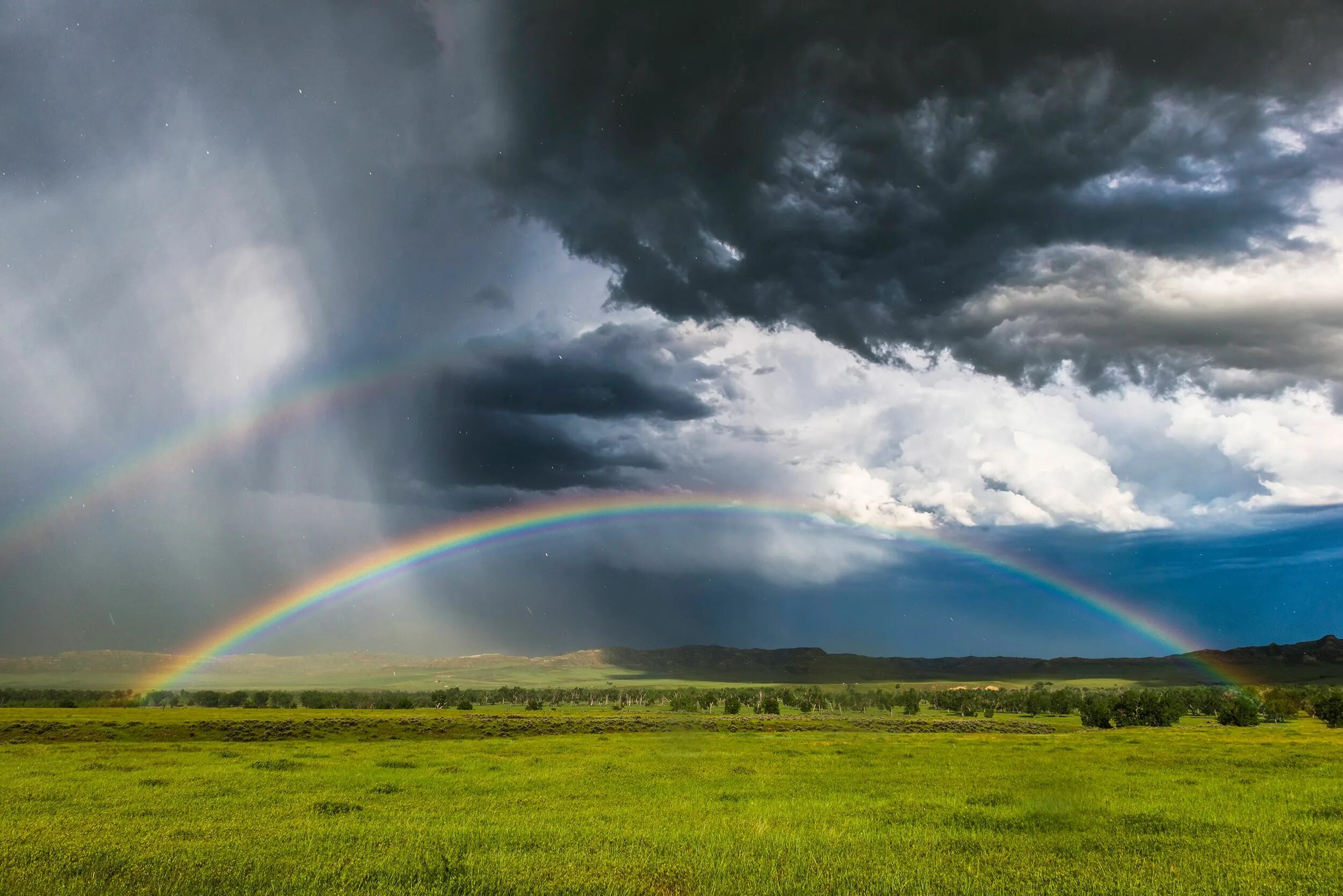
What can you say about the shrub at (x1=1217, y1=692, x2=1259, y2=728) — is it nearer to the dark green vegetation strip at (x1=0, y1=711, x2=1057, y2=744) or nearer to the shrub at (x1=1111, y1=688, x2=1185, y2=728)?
the shrub at (x1=1111, y1=688, x2=1185, y2=728)

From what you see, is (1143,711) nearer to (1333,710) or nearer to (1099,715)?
(1099,715)

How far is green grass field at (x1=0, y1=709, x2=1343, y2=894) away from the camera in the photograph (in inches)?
631

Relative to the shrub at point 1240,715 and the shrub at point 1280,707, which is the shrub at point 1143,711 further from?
the shrub at point 1280,707

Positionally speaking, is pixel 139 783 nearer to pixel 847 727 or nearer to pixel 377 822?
pixel 377 822

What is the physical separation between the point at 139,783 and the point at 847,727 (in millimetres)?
87658

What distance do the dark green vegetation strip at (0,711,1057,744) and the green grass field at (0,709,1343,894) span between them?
109ft

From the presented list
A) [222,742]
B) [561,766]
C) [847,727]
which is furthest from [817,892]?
[847,727]

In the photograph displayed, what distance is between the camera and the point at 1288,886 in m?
16.0

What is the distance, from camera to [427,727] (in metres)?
94.7

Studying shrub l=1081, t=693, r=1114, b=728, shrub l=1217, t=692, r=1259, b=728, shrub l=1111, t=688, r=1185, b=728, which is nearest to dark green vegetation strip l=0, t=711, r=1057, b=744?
shrub l=1081, t=693, r=1114, b=728

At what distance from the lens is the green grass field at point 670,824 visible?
1602cm

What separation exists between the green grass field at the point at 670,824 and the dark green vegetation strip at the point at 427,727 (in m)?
33.3

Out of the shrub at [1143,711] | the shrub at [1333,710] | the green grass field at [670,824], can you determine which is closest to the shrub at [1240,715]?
the shrub at [1143,711]

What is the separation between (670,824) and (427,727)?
82026 millimetres
